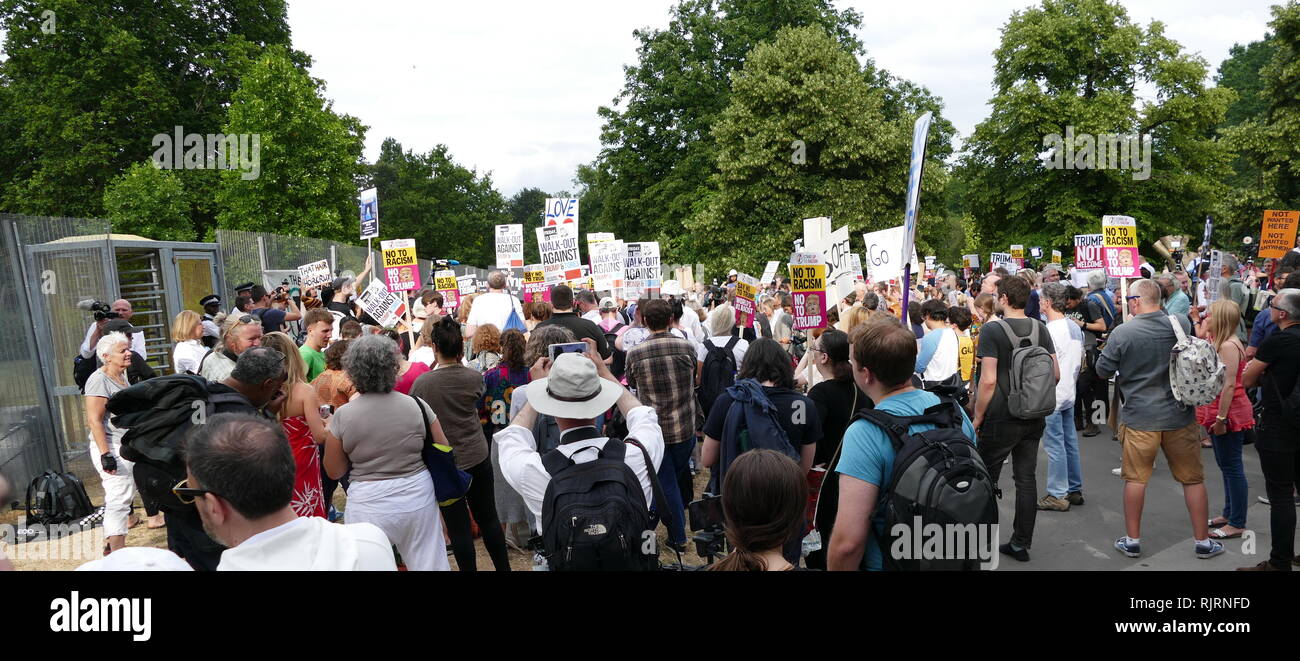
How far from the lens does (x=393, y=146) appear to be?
104m

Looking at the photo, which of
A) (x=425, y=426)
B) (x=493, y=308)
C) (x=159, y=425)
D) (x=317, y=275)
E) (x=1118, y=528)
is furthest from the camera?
(x=317, y=275)

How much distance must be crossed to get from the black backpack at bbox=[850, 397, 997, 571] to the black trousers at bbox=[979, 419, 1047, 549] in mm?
3549

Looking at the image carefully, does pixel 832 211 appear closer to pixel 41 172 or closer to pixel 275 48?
pixel 275 48

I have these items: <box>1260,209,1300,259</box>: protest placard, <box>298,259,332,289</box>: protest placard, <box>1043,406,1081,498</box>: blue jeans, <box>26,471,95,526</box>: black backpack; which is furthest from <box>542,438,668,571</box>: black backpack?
<box>1260,209,1300,259</box>: protest placard

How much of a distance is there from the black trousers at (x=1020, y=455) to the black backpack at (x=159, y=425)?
515cm

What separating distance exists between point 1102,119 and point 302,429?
109 ft

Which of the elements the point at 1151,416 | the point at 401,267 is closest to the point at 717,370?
the point at 1151,416

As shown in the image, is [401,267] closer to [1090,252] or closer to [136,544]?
[136,544]

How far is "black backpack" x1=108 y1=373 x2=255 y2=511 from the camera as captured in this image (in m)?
3.48

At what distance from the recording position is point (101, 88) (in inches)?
1106

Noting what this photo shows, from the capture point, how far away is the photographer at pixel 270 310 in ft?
30.7

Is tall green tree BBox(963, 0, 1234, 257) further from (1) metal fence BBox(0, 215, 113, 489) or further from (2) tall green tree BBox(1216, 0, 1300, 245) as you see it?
(1) metal fence BBox(0, 215, 113, 489)
